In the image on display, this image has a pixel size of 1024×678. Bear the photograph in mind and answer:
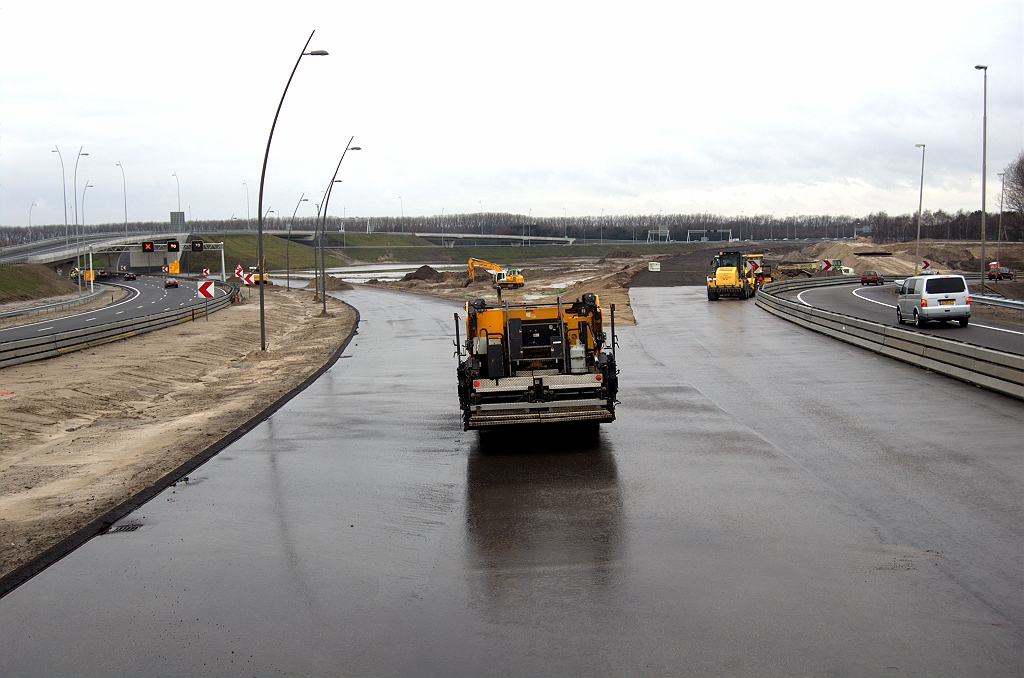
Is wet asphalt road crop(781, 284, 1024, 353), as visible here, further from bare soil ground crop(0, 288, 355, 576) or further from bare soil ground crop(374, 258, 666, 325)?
bare soil ground crop(0, 288, 355, 576)

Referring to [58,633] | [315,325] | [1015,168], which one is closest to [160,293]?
[315,325]

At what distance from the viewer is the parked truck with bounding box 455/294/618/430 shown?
43.2ft

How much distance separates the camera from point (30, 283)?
82.7 m

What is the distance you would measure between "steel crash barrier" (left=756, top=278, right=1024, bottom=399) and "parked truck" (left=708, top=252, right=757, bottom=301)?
14.2m

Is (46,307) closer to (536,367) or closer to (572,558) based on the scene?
(536,367)

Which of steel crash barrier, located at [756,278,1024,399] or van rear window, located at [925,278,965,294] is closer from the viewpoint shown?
steel crash barrier, located at [756,278,1024,399]

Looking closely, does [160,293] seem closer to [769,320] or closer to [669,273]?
[669,273]

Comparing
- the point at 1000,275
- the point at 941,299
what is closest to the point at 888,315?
the point at 941,299

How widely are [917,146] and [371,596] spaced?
68306 mm

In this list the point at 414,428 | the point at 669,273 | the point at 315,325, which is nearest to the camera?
the point at 414,428

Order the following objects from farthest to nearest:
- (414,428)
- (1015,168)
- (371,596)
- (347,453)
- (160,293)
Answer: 1. (1015,168)
2. (160,293)
3. (414,428)
4. (347,453)
5. (371,596)

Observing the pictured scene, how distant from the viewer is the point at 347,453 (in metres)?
13.6

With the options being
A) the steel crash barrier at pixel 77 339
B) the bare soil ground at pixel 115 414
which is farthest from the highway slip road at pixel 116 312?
the bare soil ground at pixel 115 414

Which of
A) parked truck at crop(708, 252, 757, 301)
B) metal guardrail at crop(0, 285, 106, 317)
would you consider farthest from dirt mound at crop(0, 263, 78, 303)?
parked truck at crop(708, 252, 757, 301)
